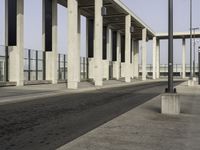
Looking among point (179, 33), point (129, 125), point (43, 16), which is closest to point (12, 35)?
point (43, 16)

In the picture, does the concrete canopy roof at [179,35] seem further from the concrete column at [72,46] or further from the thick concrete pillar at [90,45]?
the concrete column at [72,46]

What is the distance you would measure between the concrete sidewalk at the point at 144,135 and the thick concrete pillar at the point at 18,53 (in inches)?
1034

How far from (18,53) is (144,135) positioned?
30220 millimetres

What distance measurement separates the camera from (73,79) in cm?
3844

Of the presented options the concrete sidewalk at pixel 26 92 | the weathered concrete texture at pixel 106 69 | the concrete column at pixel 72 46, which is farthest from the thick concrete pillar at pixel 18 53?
the weathered concrete texture at pixel 106 69

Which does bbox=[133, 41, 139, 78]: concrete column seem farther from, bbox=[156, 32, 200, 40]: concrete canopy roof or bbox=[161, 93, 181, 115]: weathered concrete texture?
bbox=[161, 93, 181, 115]: weathered concrete texture

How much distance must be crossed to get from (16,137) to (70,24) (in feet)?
96.1

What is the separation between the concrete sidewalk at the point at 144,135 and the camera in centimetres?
853

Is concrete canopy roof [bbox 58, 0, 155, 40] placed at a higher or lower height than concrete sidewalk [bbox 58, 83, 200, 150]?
higher

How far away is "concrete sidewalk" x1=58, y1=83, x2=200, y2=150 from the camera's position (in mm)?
8531

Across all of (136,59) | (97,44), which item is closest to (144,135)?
(97,44)

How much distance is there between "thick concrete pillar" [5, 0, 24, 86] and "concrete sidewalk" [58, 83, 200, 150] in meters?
26.3

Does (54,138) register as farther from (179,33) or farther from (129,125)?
(179,33)

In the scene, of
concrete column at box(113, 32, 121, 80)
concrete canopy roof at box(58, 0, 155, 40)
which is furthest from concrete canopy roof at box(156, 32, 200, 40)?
concrete column at box(113, 32, 121, 80)
